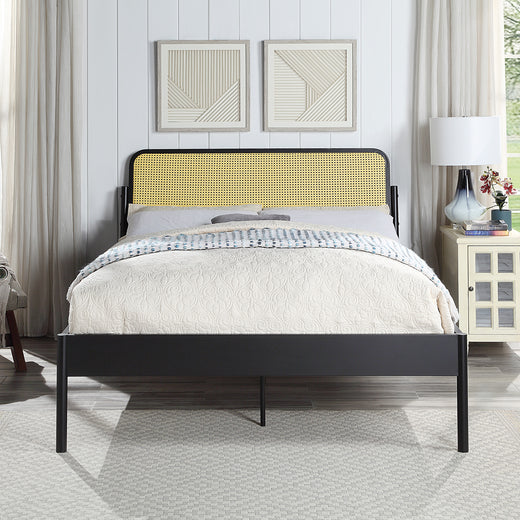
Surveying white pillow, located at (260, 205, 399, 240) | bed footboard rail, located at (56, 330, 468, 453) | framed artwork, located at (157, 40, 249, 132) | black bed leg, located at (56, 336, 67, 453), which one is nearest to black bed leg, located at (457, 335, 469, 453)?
bed footboard rail, located at (56, 330, 468, 453)

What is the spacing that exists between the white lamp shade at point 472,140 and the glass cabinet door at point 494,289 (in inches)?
19.8

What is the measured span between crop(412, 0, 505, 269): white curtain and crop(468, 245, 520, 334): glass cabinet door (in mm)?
643

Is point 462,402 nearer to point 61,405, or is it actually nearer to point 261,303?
point 261,303

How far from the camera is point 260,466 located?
2.60 m

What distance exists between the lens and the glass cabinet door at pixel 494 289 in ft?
13.4

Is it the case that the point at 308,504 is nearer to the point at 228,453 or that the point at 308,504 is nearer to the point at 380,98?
the point at 228,453

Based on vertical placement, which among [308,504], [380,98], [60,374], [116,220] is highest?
[380,98]

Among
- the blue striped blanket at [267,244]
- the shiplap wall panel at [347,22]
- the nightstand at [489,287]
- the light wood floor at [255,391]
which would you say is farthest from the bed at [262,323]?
the shiplap wall panel at [347,22]

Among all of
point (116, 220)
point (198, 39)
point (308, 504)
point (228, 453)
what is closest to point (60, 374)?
point (228, 453)

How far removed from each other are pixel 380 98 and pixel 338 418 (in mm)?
2283

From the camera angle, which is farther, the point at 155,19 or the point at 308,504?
the point at 155,19

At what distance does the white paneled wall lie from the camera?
467cm

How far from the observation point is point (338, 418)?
3.10 m

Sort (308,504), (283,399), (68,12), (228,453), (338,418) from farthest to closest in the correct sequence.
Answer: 1. (68,12)
2. (283,399)
3. (338,418)
4. (228,453)
5. (308,504)
